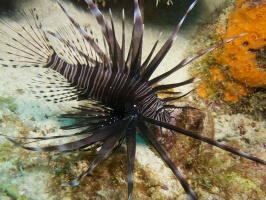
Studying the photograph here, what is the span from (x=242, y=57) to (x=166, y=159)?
124 inches

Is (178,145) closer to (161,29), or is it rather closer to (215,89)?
(215,89)

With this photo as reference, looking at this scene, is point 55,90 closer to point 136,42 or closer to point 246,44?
point 136,42

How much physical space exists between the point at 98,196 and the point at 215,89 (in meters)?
3.59

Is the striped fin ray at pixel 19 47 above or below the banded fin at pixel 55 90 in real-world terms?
above

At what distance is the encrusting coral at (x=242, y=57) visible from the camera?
14.0 ft

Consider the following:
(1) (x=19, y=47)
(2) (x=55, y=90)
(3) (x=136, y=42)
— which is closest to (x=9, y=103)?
(2) (x=55, y=90)

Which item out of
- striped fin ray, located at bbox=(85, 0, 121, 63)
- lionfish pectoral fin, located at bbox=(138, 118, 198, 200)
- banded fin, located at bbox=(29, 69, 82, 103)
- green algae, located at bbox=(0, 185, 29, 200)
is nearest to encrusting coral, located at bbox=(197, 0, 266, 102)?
striped fin ray, located at bbox=(85, 0, 121, 63)

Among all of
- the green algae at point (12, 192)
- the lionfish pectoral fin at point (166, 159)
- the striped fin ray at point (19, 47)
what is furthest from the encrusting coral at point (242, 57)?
the green algae at point (12, 192)

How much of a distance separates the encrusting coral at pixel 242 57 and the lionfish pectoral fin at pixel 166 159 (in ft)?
9.06

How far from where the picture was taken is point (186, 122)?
12.5 ft

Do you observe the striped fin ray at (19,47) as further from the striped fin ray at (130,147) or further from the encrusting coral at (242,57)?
the encrusting coral at (242,57)

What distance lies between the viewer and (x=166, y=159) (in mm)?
2158

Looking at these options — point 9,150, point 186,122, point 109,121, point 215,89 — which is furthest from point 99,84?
point 215,89

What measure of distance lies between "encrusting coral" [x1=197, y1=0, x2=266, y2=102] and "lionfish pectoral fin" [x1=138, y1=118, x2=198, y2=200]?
2761 mm
